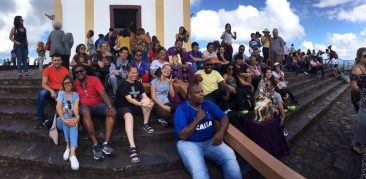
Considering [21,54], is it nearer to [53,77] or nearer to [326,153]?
[53,77]

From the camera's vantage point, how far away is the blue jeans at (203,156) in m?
3.82

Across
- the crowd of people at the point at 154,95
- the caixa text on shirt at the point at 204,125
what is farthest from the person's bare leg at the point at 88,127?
the caixa text on shirt at the point at 204,125

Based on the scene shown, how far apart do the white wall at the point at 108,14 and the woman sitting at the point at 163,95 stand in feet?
27.0

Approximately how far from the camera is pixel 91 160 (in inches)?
173

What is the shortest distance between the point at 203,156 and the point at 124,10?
11122 millimetres

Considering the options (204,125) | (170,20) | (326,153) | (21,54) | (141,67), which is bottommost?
(326,153)

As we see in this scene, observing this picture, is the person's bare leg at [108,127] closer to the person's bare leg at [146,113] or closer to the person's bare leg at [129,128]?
the person's bare leg at [129,128]

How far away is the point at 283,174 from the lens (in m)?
3.78

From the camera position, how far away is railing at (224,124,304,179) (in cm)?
384

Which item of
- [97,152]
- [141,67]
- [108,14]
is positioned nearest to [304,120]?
[141,67]

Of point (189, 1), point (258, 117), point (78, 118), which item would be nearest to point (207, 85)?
point (258, 117)

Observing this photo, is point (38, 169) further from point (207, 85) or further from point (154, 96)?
point (207, 85)

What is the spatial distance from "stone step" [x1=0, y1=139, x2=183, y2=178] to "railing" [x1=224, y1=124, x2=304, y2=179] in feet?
2.76

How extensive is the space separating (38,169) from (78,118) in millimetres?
883
